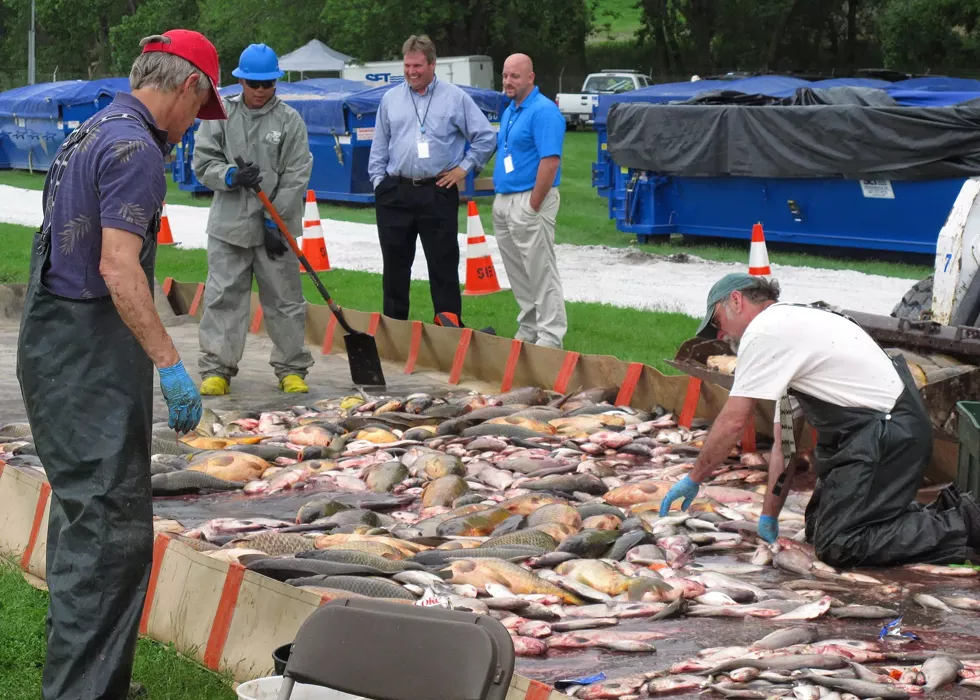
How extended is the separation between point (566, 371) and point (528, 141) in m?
2.16

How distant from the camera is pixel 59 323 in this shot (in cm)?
441

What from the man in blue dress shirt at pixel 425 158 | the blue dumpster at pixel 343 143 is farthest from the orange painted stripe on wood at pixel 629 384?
the blue dumpster at pixel 343 143

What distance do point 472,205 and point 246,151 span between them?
5955mm

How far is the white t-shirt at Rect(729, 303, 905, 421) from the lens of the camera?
5883mm

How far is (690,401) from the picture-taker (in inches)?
337

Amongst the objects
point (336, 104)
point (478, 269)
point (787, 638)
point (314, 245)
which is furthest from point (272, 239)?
point (336, 104)

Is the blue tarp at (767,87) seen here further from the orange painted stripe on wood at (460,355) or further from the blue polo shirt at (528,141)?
the orange painted stripe on wood at (460,355)

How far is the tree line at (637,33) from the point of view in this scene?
46594 mm

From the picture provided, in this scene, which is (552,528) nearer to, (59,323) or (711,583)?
(711,583)

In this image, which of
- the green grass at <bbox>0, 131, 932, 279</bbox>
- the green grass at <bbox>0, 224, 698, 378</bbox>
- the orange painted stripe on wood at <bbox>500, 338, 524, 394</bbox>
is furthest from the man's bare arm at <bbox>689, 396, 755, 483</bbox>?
the green grass at <bbox>0, 131, 932, 279</bbox>

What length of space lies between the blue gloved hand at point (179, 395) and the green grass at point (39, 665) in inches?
37.7

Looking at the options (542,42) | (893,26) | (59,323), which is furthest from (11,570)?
(542,42)

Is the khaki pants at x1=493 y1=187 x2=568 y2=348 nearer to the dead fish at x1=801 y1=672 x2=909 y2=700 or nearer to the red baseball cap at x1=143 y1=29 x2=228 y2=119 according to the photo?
the red baseball cap at x1=143 y1=29 x2=228 y2=119

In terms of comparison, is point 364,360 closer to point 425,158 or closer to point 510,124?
point 425,158
